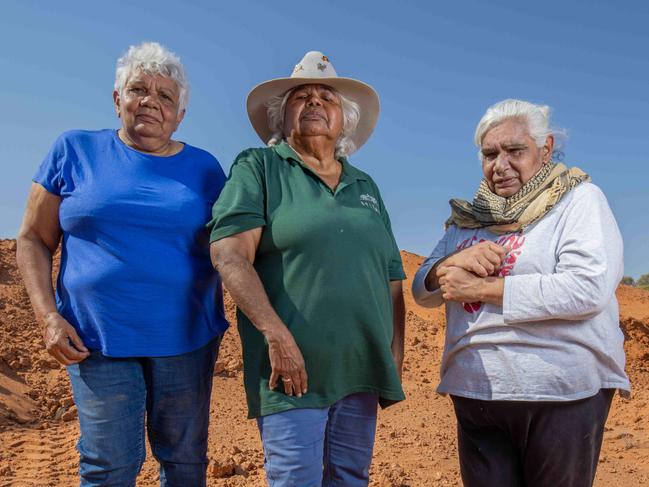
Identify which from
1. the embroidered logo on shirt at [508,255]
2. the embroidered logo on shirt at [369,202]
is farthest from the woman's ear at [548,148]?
the embroidered logo on shirt at [369,202]

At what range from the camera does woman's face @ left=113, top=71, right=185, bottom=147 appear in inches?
116

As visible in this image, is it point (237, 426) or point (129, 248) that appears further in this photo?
point (237, 426)

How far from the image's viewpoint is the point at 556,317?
2641 mm

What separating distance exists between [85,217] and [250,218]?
2.42ft

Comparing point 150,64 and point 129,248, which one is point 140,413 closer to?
point 129,248

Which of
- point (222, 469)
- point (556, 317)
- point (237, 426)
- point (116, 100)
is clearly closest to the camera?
point (556, 317)

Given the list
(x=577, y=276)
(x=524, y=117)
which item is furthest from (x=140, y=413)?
(x=524, y=117)

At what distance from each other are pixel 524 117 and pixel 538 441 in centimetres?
138

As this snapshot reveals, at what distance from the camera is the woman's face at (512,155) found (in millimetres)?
2938

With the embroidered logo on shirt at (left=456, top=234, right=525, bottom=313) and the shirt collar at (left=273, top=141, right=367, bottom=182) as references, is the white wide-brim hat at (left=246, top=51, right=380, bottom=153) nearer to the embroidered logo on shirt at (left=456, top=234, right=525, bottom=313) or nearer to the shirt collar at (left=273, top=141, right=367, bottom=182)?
the shirt collar at (left=273, top=141, right=367, bottom=182)

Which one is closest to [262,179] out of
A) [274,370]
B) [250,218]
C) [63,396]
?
[250,218]

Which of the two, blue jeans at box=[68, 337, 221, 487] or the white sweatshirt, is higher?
the white sweatshirt

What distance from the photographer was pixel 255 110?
3381mm

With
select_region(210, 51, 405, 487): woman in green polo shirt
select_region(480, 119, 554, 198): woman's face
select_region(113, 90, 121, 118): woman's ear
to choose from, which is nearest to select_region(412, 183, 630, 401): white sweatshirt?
select_region(480, 119, 554, 198): woman's face
